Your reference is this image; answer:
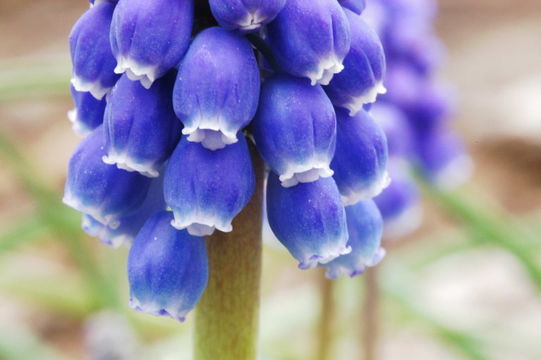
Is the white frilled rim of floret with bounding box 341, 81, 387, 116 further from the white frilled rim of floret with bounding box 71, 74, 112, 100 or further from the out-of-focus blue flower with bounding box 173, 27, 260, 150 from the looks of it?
the white frilled rim of floret with bounding box 71, 74, 112, 100

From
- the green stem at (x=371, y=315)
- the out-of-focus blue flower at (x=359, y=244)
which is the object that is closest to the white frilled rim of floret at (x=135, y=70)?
the out-of-focus blue flower at (x=359, y=244)

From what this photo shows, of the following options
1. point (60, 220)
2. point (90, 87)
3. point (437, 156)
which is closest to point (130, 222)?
point (90, 87)

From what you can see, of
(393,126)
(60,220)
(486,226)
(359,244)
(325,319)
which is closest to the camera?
(359,244)

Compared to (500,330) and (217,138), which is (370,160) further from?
(500,330)

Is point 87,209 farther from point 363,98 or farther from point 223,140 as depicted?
point 363,98

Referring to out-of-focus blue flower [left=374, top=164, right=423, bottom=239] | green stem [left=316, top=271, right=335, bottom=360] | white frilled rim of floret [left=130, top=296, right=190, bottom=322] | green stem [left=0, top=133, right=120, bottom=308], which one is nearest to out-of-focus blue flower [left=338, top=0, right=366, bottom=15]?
white frilled rim of floret [left=130, top=296, right=190, bottom=322]
